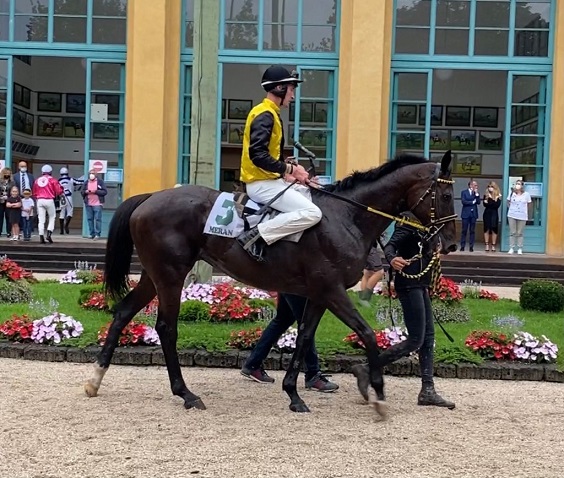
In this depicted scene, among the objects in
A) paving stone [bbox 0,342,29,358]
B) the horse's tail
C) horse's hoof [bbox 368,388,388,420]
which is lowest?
paving stone [bbox 0,342,29,358]

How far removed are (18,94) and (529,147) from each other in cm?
1640

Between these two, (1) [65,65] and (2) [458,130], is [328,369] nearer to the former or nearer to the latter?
(2) [458,130]

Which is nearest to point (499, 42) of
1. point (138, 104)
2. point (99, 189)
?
point (138, 104)

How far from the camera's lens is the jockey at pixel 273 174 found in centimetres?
648

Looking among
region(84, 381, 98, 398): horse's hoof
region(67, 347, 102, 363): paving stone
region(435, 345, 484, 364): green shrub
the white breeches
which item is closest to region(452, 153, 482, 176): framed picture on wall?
region(435, 345, 484, 364): green shrub

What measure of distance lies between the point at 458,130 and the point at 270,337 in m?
21.3

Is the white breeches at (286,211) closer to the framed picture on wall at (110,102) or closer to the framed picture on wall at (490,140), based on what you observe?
the framed picture on wall at (110,102)

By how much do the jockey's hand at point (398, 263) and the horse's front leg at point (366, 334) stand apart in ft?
1.65

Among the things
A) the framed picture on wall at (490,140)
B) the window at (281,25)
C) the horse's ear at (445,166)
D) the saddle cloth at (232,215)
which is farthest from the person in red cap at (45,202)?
the framed picture on wall at (490,140)

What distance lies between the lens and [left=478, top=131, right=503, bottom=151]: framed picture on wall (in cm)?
2741

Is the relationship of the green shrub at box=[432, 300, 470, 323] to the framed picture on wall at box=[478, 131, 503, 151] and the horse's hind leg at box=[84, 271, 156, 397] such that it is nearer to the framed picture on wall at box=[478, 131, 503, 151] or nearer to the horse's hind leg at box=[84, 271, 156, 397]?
the horse's hind leg at box=[84, 271, 156, 397]

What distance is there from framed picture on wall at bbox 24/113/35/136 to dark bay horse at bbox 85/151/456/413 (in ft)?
70.1

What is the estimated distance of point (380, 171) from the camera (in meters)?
6.80

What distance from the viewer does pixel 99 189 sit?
66.8 ft
